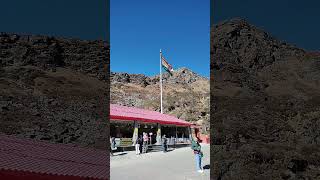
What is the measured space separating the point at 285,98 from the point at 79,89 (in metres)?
29.6

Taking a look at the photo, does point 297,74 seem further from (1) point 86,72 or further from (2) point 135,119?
(2) point 135,119

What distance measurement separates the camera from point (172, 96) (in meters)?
57.2

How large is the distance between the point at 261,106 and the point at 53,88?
2904 centimetres

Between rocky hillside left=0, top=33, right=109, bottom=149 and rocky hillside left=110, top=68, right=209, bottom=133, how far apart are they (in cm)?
557

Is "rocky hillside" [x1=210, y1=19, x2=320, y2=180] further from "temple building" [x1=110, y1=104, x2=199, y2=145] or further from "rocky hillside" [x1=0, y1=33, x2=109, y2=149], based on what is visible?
"rocky hillside" [x1=0, y1=33, x2=109, y2=149]

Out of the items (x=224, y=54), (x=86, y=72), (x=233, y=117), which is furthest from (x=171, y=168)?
(x=224, y=54)

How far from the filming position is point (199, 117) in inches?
1651

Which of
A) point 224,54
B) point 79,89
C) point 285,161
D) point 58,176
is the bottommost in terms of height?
point 285,161

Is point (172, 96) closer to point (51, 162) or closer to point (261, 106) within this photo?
point (261, 106)

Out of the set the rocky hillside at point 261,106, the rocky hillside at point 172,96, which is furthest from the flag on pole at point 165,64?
the rocky hillside at point 172,96

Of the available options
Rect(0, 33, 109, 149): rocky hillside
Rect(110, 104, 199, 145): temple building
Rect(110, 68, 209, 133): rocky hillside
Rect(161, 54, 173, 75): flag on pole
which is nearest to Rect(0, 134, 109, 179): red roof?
Rect(110, 104, 199, 145): temple building

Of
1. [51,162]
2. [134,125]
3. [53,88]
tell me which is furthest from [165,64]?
[53,88]

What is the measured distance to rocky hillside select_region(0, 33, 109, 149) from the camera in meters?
36.8

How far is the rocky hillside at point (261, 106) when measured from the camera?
1845 cm
